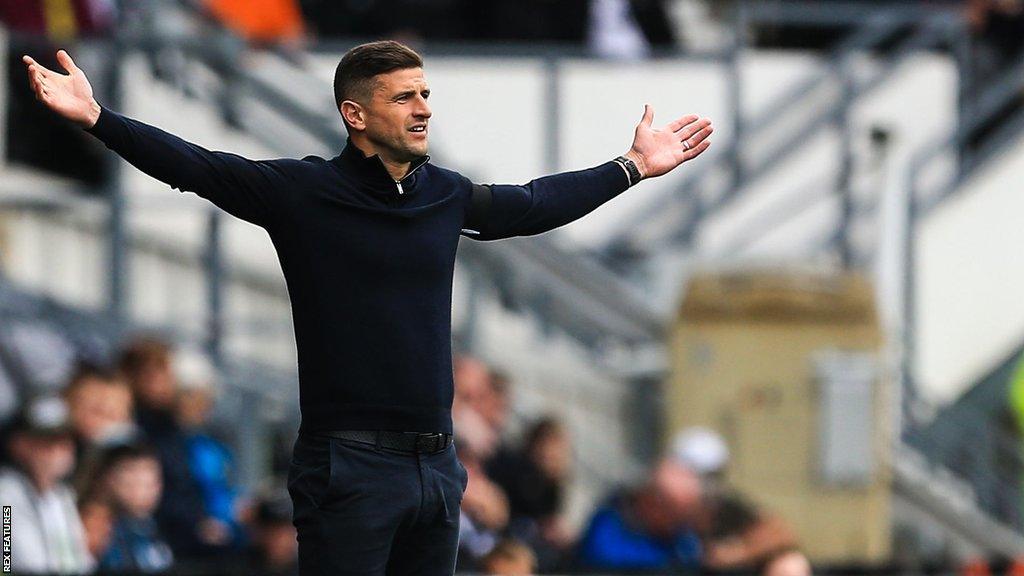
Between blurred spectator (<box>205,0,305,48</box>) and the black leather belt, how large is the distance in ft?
24.5

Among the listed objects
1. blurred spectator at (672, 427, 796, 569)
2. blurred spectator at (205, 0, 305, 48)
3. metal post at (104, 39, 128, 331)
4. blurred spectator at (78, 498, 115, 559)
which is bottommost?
blurred spectator at (672, 427, 796, 569)

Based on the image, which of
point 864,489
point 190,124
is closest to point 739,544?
point 864,489

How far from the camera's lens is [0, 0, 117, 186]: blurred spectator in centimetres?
1098

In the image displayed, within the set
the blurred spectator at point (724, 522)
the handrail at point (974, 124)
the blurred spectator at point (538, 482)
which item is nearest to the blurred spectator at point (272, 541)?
the blurred spectator at point (538, 482)

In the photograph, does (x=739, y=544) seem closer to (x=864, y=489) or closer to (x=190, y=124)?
(x=864, y=489)

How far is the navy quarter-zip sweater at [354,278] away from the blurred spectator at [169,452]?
4.47m

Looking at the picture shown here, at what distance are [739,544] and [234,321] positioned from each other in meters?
2.93

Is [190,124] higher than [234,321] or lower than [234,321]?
higher

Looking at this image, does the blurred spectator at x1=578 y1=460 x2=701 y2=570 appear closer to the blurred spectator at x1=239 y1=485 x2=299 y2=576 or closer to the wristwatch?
the blurred spectator at x1=239 y1=485 x2=299 y2=576

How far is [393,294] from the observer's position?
15.4 ft

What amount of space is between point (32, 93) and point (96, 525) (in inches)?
128

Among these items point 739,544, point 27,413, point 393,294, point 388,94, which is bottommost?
point 739,544

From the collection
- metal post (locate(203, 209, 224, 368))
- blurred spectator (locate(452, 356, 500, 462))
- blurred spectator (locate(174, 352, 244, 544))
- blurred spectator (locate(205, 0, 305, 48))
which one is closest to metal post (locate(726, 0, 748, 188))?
blurred spectator (locate(205, 0, 305, 48))

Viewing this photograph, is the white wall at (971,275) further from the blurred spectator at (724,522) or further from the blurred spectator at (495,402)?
the blurred spectator at (495,402)
